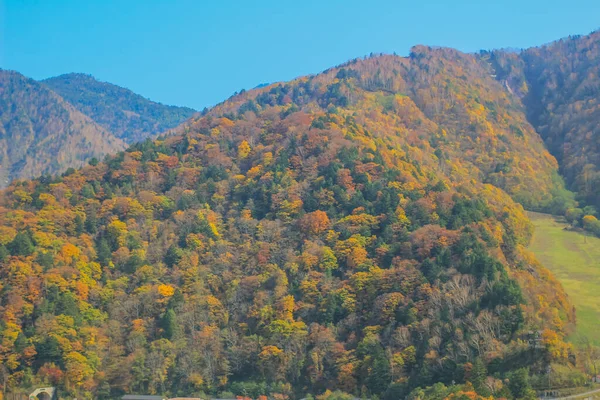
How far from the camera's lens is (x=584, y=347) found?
171 feet

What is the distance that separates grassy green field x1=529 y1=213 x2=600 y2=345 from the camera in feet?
207

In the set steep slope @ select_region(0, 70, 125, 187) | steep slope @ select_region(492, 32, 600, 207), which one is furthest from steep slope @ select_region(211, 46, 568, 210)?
steep slope @ select_region(0, 70, 125, 187)

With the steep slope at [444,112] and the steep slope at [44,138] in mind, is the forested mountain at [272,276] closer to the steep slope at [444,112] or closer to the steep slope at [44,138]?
the steep slope at [444,112]

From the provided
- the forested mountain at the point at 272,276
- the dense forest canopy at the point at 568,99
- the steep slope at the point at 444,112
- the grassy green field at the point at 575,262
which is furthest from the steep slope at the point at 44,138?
the grassy green field at the point at 575,262

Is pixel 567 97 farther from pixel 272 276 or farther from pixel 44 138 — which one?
pixel 44 138

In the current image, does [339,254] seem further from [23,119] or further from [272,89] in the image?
[23,119]

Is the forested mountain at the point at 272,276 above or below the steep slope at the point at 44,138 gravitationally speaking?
below

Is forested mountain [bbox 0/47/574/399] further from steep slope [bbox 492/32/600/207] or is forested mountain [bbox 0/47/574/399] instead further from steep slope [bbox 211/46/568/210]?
steep slope [bbox 492/32/600/207]

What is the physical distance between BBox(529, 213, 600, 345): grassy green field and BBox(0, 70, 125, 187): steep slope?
107872mm

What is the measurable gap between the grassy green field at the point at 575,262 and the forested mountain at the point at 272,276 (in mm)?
2161

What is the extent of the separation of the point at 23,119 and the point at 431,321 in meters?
161

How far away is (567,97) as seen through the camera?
145375 mm

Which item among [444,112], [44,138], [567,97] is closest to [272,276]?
[444,112]

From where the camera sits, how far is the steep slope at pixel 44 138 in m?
170
